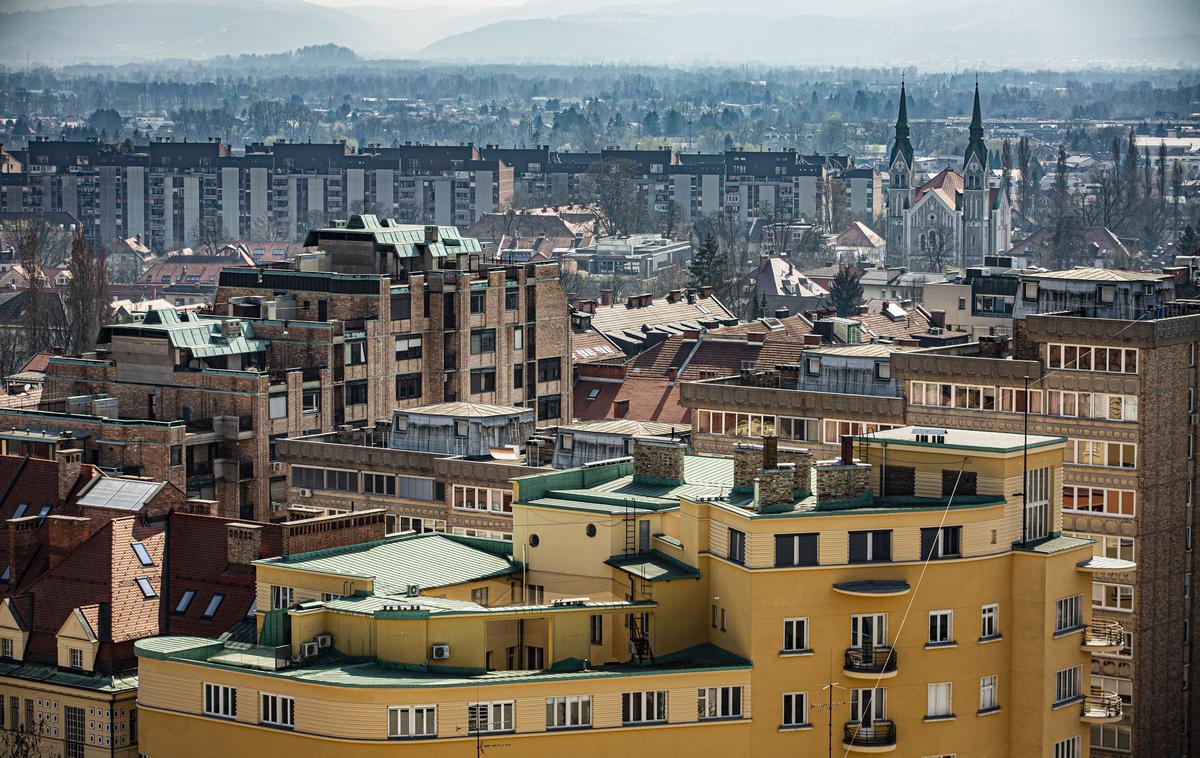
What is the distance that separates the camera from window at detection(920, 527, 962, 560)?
51.2m

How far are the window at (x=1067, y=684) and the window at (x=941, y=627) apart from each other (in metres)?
2.66

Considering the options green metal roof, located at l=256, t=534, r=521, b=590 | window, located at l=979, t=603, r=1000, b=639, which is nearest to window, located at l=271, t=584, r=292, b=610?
green metal roof, located at l=256, t=534, r=521, b=590

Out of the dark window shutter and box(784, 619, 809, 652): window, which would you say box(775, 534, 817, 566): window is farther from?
box(784, 619, 809, 652): window

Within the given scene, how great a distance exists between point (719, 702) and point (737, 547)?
10.3 feet

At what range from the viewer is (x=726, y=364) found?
101812 millimetres

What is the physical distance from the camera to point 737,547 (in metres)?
50.9

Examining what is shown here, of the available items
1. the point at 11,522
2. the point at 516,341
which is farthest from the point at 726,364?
the point at 11,522

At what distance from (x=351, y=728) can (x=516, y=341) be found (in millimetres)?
49125

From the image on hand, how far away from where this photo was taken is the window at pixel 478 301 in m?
94.2

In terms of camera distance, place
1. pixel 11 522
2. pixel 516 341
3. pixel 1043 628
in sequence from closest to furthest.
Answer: pixel 1043 628 → pixel 11 522 → pixel 516 341

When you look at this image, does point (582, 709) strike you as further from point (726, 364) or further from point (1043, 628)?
point (726, 364)

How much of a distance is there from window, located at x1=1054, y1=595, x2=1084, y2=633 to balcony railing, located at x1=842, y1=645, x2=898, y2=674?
3.91m

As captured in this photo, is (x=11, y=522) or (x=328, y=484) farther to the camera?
(x=328, y=484)

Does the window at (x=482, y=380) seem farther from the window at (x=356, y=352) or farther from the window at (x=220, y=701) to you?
the window at (x=220, y=701)
